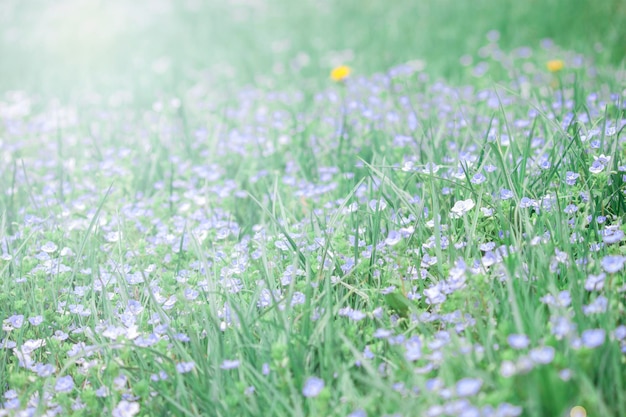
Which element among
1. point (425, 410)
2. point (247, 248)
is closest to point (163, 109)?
point (247, 248)

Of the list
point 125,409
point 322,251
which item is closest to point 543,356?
point 322,251

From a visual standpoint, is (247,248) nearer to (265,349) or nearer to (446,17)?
(265,349)

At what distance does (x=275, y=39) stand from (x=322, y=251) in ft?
17.1

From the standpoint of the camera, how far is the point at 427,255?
8.36 ft

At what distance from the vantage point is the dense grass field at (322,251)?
198 cm

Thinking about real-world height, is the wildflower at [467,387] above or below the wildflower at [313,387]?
above

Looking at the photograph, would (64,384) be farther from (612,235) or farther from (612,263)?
(612,235)

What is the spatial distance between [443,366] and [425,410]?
15 cm

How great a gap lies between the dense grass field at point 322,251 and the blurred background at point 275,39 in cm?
56

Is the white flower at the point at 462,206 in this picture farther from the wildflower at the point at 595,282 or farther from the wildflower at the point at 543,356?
the wildflower at the point at 543,356

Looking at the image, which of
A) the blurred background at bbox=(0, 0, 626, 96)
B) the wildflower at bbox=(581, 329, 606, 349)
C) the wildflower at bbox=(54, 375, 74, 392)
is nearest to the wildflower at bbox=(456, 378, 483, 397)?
the wildflower at bbox=(581, 329, 606, 349)

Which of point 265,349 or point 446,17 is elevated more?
point 446,17

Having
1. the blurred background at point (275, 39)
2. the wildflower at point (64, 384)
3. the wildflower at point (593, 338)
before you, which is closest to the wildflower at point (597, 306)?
the wildflower at point (593, 338)

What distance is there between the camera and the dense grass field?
6.51ft
